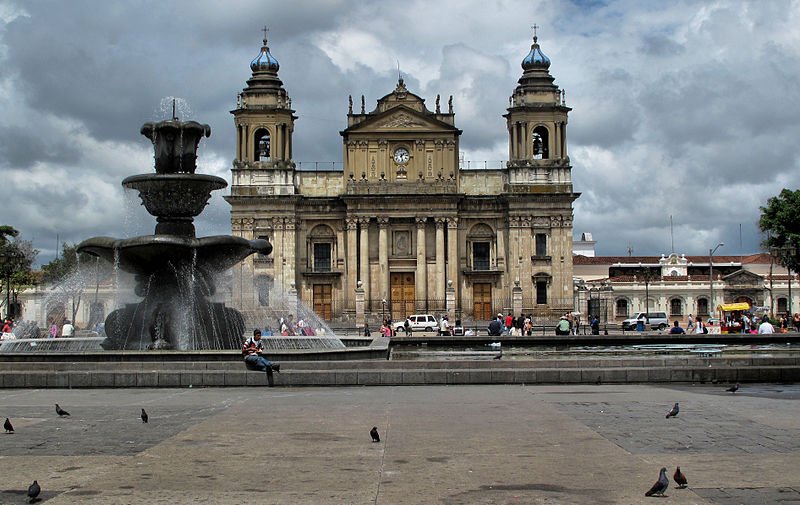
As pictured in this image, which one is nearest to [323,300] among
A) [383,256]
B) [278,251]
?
[278,251]

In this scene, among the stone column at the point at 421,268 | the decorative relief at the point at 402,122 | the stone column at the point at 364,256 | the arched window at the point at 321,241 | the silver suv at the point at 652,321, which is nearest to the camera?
the silver suv at the point at 652,321

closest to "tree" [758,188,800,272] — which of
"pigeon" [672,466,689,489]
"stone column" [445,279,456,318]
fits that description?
"stone column" [445,279,456,318]

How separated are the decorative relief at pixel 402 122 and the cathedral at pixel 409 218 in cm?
6

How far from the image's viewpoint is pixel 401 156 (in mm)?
56812

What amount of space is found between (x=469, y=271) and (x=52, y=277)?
2783cm

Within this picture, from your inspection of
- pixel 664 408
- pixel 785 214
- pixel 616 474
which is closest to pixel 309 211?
pixel 785 214

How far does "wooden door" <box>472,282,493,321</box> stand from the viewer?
56.2m

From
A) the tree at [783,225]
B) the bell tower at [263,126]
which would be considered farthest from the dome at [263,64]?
the tree at [783,225]

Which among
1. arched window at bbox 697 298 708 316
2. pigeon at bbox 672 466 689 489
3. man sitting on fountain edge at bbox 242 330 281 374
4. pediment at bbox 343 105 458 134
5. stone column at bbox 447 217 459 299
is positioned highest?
pediment at bbox 343 105 458 134

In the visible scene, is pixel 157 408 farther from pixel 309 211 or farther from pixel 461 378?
pixel 309 211

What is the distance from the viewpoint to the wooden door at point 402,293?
183ft

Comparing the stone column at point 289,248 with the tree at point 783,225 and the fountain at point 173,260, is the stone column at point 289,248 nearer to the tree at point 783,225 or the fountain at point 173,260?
the tree at point 783,225

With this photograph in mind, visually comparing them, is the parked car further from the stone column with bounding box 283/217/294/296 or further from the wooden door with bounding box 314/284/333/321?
the stone column with bounding box 283/217/294/296

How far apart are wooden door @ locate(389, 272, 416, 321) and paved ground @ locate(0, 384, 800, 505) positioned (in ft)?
138
